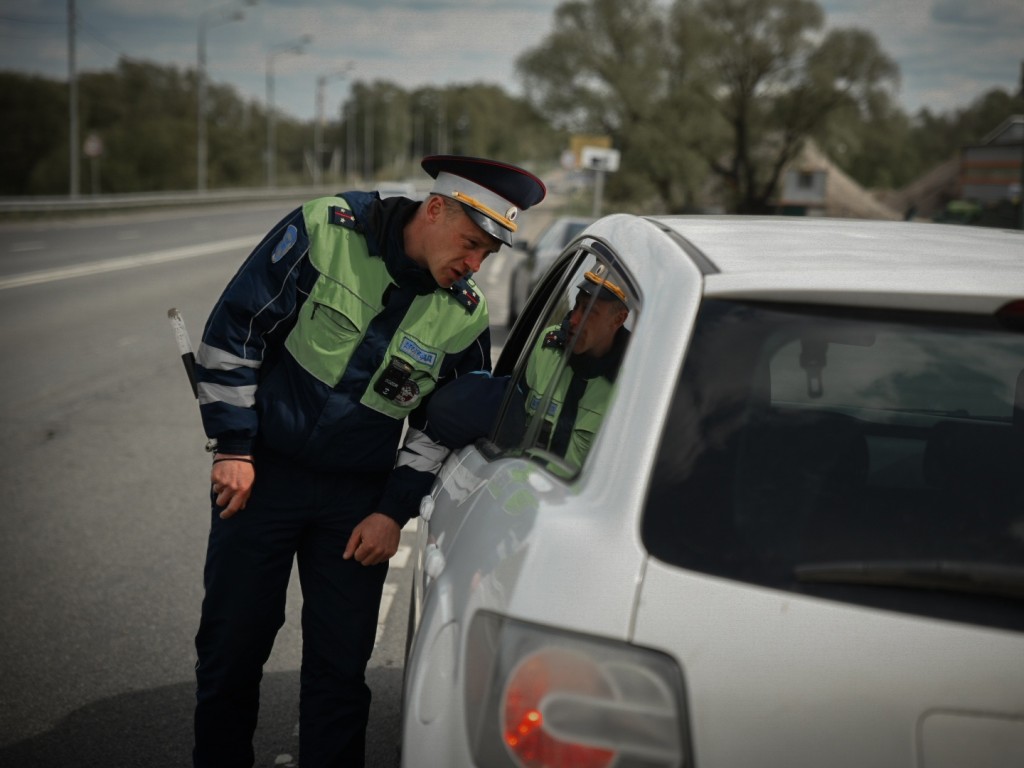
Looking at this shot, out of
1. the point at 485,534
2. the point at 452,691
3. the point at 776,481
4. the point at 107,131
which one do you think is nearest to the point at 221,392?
the point at 485,534

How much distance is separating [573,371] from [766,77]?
48720 mm

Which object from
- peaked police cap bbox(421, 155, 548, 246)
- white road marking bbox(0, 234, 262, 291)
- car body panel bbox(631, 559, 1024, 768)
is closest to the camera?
car body panel bbox(631, 559, 1024, 768)

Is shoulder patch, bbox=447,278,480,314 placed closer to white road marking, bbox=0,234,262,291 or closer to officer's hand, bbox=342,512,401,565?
officer's hand, bbox=342,512,401,565

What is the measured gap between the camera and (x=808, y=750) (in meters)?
1.43

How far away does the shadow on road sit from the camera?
3340 mm

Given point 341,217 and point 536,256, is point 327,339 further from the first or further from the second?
point 536,256

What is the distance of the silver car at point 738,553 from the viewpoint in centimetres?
144

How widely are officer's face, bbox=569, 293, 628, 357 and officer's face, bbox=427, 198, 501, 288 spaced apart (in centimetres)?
61

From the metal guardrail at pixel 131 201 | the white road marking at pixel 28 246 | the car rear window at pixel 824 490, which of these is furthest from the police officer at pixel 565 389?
the white road marking at pixel 28 246

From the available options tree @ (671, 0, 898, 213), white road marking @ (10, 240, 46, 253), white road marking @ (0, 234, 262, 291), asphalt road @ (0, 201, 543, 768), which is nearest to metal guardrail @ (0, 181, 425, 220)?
white road marking @ (0, 234, 262, 291)

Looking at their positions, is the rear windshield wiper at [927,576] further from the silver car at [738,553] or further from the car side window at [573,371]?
the car side window at [573,371]

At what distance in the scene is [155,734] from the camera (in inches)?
138

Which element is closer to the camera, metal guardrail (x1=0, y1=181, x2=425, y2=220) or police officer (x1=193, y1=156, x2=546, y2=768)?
police officer (x1=193, y1=156, x2=546, y2=768)

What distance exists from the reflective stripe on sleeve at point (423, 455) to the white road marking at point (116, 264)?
15.2m
